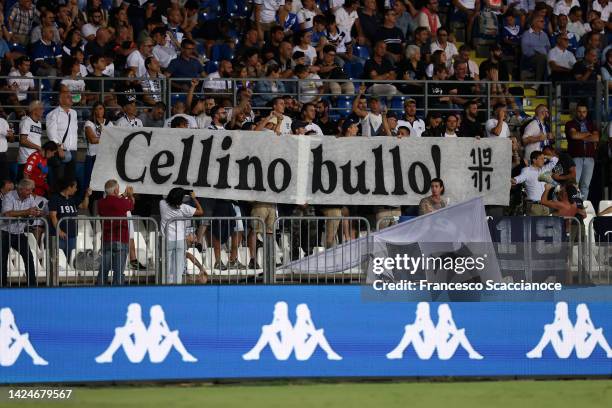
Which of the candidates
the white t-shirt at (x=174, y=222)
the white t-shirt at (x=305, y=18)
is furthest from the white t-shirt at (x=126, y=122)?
the white t-shirt at (x=305, y=18)

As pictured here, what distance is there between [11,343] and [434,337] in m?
4.65

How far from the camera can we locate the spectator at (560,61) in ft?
68.1

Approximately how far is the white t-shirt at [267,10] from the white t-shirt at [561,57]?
4807 millimetres

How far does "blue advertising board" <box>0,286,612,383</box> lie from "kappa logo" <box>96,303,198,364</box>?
11mm

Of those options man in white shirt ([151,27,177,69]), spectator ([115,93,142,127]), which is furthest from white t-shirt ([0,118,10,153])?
man in white shirt ([151,27,177,69])

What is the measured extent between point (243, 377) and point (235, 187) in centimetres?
418

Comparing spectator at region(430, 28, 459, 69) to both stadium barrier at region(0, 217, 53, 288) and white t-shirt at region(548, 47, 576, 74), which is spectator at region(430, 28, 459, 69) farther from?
stadium barrier at region(0, 217, 53, 288)

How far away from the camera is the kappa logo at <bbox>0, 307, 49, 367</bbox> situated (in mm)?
12758

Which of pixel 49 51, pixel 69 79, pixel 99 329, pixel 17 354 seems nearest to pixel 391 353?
pixel 99 329

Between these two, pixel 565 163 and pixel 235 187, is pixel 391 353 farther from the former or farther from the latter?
pixel 565 163

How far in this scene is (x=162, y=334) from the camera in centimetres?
1309

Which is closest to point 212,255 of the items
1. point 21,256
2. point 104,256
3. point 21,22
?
point 104,256

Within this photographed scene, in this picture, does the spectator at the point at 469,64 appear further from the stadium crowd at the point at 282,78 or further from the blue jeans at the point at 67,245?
the blue jeans at the point at 67,245

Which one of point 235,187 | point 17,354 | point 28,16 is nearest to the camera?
point 17,354
